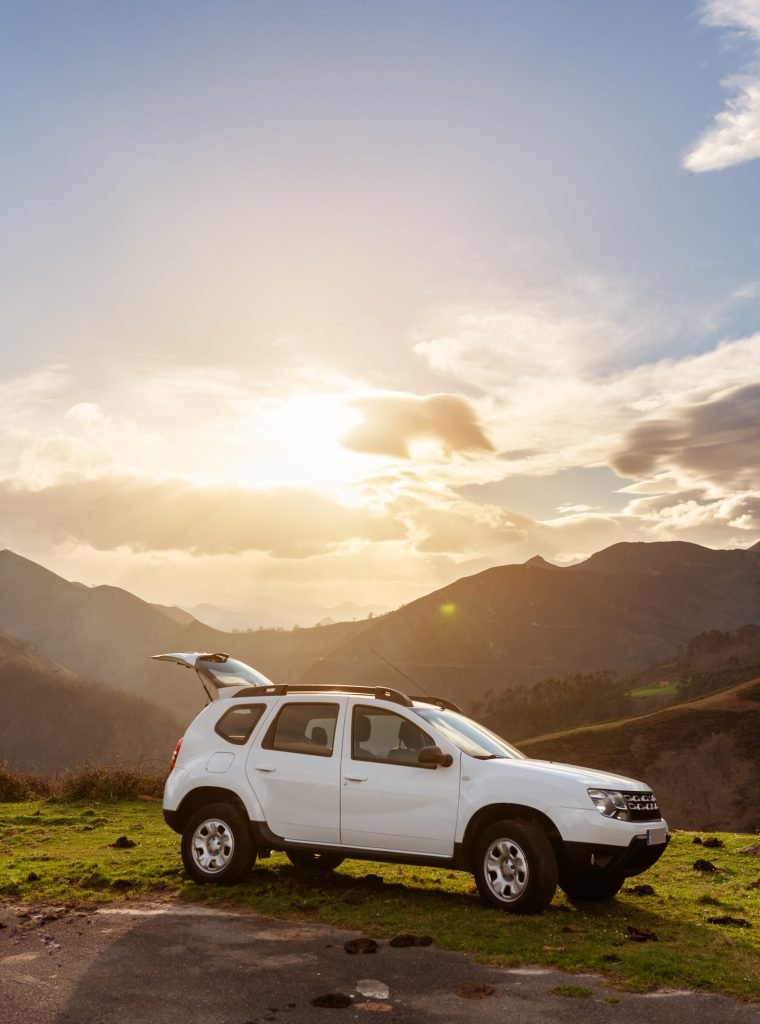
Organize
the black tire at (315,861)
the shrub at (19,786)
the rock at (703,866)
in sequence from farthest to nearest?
the shrub at (19,786), the rock at (703,866), the black tire at (315,861)

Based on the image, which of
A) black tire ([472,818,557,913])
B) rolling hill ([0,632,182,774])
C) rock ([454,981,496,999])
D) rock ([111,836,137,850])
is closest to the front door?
black tire ([472,818,557,913])

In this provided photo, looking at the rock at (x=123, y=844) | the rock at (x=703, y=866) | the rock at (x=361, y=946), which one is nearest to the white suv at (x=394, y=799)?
the rock at (x=361, y=946)

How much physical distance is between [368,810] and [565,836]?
192 centimetres

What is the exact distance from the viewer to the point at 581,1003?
635 centimetres

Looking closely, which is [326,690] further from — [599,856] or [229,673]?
[599,856]

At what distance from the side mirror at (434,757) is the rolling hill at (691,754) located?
5577 cm

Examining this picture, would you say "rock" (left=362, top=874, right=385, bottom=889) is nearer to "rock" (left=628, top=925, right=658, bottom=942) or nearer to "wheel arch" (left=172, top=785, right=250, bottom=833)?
"wheel arch" (left=172, top=785, right=250, bottom=833)

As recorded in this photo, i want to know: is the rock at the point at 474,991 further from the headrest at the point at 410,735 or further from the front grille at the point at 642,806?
the headrest at the point at 410,735

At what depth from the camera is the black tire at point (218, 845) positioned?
32.7 ft

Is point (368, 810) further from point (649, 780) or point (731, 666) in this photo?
point (731, 666)

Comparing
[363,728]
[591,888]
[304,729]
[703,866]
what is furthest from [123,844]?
[703,866]

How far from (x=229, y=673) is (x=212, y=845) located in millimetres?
2432

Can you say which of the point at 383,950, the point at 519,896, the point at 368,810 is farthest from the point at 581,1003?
the point at 368,810

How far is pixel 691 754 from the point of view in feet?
240
